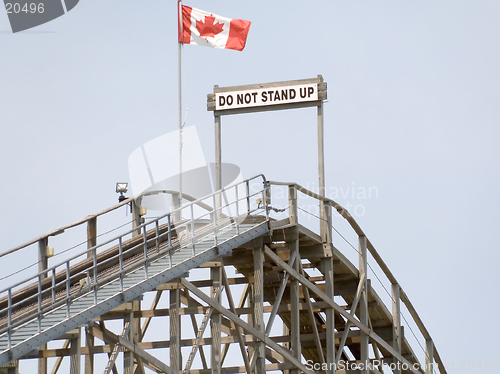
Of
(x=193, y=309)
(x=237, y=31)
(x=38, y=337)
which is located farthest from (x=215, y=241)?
(x=237, y=31)

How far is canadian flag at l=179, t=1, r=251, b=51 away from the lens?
26.8m

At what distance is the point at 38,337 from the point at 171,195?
6792 mm

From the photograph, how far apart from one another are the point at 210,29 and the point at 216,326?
7.89 meters

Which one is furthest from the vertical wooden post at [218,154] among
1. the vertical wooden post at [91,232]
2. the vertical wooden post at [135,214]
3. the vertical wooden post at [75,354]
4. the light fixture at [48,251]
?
the vertical wooden post at [75,354]

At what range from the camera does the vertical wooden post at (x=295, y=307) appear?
79.9 ft

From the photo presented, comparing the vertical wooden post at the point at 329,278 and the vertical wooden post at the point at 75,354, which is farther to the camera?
the vertical wooden post at the point at 329,278

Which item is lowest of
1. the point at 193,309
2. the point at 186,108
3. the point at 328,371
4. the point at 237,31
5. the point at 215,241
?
the point at 328,371

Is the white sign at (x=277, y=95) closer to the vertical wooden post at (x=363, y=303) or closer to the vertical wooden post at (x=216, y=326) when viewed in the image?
the vertical wooden post at (x=363, y=303)

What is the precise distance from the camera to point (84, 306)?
1892cm

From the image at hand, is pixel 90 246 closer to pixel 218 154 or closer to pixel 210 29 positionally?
pixel 218 154

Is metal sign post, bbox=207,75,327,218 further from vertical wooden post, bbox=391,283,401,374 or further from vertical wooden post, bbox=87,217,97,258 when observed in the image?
vertical wooden post, bbox=87,217,97,258

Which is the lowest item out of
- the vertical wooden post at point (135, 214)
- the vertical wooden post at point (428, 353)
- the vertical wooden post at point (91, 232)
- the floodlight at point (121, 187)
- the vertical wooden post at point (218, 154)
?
the vertical wooden post at point (428, 353)

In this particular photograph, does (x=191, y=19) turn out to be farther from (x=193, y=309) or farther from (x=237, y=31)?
(x=193, y=309)

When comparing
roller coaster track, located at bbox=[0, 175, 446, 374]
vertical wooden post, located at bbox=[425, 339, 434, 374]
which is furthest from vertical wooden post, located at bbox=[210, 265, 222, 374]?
vertical wooden post, located at bbox=[425, 339, 434, 374]
